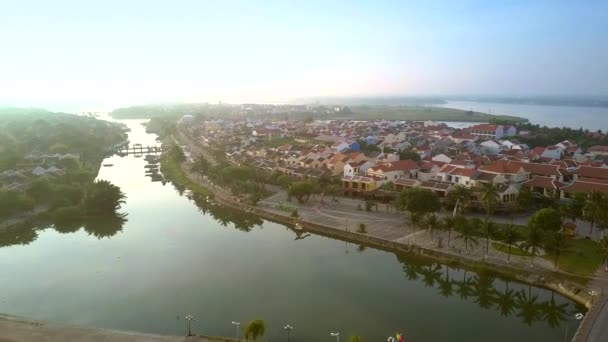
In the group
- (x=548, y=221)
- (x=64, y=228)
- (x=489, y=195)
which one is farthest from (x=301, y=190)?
(x=64, y=228)

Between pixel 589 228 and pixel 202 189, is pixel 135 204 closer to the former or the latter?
pixel 202 189

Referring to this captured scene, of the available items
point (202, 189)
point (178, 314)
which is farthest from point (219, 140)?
point (178, 314)

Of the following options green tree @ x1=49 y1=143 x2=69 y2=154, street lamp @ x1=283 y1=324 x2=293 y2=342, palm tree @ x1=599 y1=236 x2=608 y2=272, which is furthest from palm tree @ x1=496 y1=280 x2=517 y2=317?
green tree @ x1=49 y1=143 x2=69 y2=154

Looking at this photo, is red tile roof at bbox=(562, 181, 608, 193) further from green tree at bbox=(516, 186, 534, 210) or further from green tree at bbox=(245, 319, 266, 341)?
green tree at bbox=(245, 319, 266, 341)

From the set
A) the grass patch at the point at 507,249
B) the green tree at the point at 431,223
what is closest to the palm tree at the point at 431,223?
the green tree at the point at 431,223

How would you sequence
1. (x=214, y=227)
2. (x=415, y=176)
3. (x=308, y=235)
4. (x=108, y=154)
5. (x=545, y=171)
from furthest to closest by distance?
(x=108, y=154) < (x=415, y=176) < (x=545, y=171) < (x=214, y=227) < (x=308, y=235)

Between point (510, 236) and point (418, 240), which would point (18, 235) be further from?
point (510, 236)
